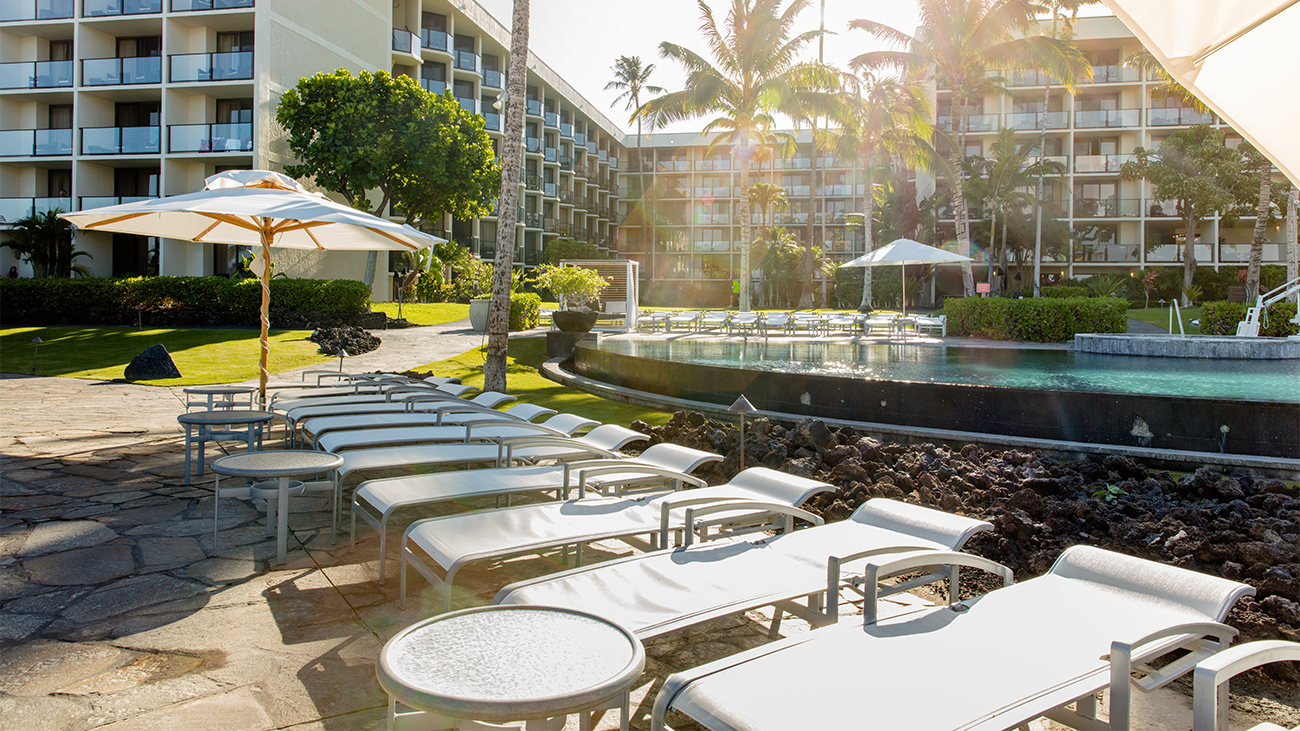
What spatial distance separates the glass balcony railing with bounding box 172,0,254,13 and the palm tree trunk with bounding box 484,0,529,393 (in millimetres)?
17988

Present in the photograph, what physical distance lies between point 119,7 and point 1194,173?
137 feet

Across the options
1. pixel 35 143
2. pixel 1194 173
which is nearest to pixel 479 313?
pixel 35 143

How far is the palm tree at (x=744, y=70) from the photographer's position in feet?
80.9

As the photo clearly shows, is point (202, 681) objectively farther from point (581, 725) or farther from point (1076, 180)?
point (1076, 180)

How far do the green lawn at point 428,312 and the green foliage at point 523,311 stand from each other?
2579 millimetres

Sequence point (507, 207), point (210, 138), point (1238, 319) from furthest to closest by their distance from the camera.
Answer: point (210, 138) → point (1238, 319) → point (507, 207)

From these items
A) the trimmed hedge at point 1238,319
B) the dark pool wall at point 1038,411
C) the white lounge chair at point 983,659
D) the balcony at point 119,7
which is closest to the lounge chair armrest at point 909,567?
the white lounge chair at point 983,659

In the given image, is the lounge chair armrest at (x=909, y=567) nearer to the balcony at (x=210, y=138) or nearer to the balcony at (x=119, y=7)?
the balcony at (x=210, y=138)

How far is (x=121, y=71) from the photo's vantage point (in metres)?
25.4

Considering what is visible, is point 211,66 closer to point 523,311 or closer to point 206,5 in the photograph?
point 206,5

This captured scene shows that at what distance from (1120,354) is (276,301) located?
18451 millimetres

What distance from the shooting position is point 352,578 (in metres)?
3.82

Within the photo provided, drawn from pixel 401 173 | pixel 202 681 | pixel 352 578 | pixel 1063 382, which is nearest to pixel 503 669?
pixel 202 681

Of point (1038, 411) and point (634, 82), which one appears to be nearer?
point (1038, 411)
